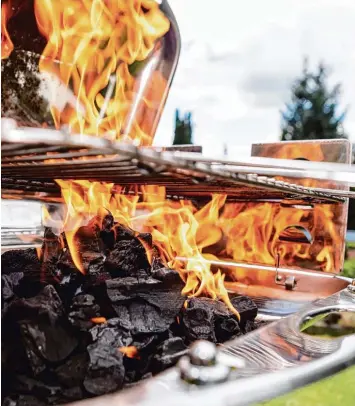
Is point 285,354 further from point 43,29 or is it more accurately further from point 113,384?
point 43,29

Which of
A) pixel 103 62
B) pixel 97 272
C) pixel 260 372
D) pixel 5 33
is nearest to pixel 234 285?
pixel 97 272

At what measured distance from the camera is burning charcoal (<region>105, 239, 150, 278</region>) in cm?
195

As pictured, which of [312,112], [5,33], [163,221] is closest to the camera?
[5,33]

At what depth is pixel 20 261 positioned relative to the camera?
1930mm

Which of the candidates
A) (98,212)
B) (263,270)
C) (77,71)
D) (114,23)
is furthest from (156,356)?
(114,23)

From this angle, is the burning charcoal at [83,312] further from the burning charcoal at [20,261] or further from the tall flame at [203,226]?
the tall flame at [203,226]

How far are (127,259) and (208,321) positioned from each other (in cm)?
48

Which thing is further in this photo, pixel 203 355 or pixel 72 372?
pixel 72 372

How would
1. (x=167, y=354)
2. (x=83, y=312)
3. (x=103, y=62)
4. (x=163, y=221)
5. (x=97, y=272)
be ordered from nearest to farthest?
(x=167, y=354), (x=83, y=312), (x=97, y=272), (x=103, y=62), (x=163, y=221)

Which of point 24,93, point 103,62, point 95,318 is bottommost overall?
point 95,318

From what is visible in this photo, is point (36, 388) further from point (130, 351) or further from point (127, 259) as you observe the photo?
point (127, 259)

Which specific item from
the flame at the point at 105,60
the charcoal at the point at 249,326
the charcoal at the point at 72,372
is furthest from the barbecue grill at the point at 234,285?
the flame at the point at 105,60

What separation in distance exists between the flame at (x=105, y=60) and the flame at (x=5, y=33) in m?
0.17

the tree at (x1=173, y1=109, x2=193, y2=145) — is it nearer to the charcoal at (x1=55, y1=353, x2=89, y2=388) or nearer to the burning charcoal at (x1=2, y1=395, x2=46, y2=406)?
the charcoal at (x1=55, y1=353, x2=89, y2=388)
